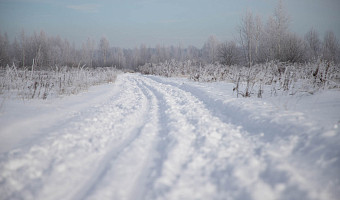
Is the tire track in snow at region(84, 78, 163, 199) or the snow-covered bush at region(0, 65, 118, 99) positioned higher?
the snow-covered bush at region(0, 65, 118, 99)

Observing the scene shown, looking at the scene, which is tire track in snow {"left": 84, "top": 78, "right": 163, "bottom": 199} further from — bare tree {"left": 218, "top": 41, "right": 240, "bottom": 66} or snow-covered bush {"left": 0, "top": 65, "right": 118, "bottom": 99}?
bare tree {"left": 218, "top": 41, "right": 240, "bottom": 66}

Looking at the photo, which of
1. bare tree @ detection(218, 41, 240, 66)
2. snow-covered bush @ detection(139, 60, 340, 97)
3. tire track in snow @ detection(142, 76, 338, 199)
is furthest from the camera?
bare tree @ detection(218, 41, 240, 66)

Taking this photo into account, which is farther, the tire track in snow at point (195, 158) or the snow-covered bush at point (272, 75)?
the snow-covered bush at point (272, 75)

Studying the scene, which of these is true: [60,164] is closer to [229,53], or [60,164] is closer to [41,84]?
[41,84]

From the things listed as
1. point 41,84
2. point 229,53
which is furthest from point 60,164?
point 229,53

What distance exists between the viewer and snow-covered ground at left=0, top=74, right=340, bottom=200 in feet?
4.80

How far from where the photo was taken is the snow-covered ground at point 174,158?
1.46 metres

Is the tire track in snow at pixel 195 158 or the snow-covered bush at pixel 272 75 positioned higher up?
the snow-covered bush at pixel 272 75

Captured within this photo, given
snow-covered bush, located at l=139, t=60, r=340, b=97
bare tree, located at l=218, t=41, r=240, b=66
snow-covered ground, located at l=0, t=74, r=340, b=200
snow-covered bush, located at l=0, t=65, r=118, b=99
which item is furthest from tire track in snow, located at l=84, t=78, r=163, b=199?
bare tree, located at l=218, t=41, r=240, b=66

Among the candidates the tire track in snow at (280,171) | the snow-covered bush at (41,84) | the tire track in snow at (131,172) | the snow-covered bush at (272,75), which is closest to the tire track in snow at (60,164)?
the tire track in snow at (131,172)

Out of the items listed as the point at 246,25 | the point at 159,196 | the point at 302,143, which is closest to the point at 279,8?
the point at 246,25

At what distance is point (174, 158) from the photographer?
1932 mm

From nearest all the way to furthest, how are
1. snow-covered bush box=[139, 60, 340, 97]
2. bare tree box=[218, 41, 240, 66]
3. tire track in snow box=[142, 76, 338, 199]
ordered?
tire track in snow box=[142, 76, 338, 199] < snow-covered bush box=[139, 60, 340, 97] < bare tree box=[218, 41, 240, 66]

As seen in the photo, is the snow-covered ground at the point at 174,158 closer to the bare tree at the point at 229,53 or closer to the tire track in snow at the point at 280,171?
the tire track in snow at the point at 280,171
